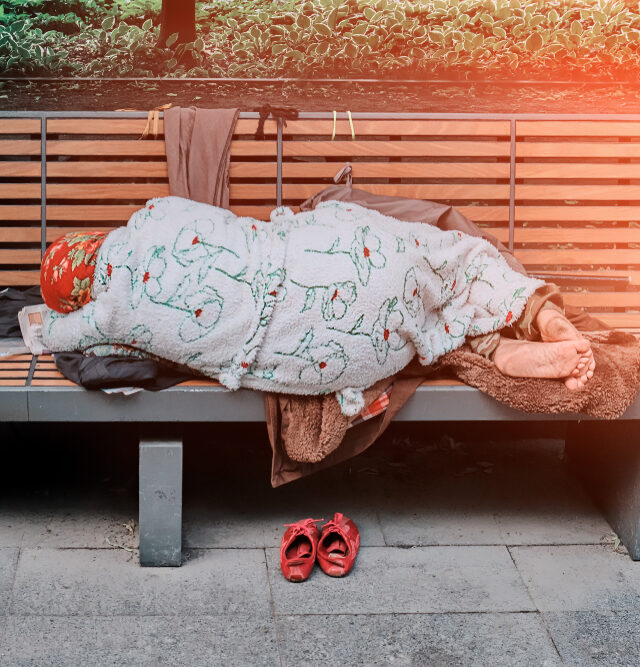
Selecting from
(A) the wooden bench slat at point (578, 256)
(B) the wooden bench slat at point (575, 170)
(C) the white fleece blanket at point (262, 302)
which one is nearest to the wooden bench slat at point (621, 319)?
(A) the wooden bench slat at point (578, 256)

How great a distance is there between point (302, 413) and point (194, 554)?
21.9 inches

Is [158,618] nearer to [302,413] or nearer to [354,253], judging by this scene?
[302,413]

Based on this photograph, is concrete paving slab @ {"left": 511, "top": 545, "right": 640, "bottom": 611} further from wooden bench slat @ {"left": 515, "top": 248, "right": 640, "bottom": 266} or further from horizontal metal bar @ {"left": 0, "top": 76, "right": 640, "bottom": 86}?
horizontal metal bar @ {"left": 0, "top": 76, "right": 640, "bottom": 86}

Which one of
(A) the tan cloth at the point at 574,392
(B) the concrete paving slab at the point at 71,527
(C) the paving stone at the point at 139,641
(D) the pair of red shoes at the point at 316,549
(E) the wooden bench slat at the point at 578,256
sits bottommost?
(B) the concrete paving slab at the point at 71,527

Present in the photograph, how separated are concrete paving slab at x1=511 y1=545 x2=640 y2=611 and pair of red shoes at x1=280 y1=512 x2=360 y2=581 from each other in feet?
1.71

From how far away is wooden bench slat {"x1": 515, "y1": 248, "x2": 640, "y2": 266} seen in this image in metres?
4.05

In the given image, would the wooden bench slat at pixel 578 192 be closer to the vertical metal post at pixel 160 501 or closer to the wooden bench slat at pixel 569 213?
the wooden bench slat at pixel 569 213

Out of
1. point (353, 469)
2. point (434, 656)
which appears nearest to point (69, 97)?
point (353, 469)

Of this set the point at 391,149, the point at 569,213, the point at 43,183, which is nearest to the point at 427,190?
the point at 391,149

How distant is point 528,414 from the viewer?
2945 millimetres

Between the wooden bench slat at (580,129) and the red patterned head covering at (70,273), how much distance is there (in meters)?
1.92

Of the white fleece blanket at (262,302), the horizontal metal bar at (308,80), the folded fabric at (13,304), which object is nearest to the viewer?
the white fleece blanket at (262,302)

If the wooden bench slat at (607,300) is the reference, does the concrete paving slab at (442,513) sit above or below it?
below

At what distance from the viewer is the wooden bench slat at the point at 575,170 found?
404cm
